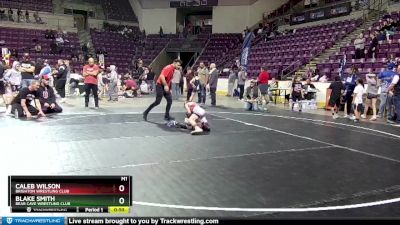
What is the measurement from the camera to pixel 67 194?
9.34ft

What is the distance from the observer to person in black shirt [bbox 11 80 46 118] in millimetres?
10117

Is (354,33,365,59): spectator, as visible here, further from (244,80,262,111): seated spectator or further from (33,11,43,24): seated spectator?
(33,11,43,24): seated spectator

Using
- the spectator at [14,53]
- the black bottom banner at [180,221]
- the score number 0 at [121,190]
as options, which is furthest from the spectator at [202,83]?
the spectator at [14,53]

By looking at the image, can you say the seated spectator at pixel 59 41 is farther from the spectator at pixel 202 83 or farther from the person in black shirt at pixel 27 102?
the person in black shirt at pixel 27 102

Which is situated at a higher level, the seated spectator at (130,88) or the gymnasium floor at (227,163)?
the seated spectator at (130,88)

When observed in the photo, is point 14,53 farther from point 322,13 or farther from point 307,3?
point 307,3

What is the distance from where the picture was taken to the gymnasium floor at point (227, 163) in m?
4.09

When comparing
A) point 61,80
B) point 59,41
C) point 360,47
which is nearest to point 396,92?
point 360,47

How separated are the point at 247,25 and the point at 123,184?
101 feet

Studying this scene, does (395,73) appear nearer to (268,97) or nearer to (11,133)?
(268,97)

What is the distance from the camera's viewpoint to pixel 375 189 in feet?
15.4

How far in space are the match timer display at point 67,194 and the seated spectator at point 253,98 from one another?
10.9 m

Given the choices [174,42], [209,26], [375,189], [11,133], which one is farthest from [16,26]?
[375,189]

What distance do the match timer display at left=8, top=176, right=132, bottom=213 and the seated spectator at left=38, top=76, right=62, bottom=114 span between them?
8274 millimetres
